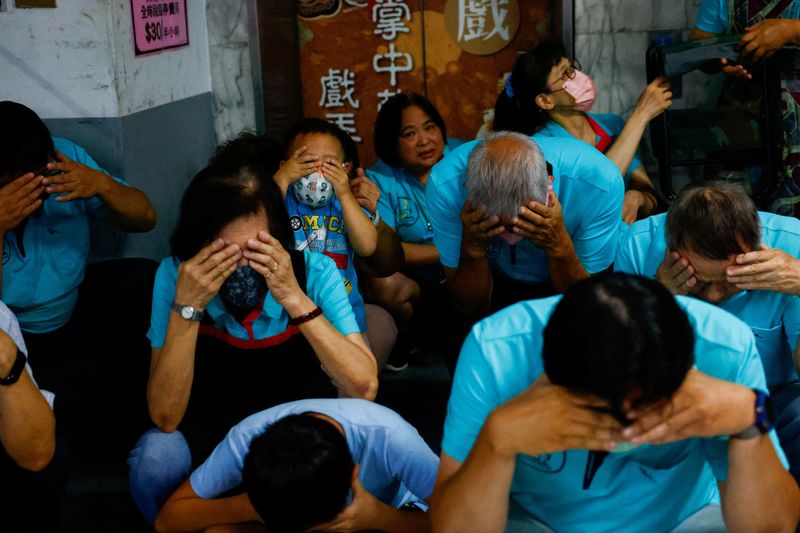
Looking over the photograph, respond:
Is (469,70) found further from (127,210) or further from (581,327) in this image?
(581,327)

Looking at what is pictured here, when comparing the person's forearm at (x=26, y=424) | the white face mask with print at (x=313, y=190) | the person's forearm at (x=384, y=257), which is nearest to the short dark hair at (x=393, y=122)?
the person's forearm at (x=384, y=257)

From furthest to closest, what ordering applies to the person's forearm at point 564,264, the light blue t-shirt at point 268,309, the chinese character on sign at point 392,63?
the chinese character on sign at point 392,63, the person's forearm at point 564,264, the light blue t-shirt at point 268,309

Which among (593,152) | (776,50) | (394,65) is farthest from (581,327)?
(394,65)

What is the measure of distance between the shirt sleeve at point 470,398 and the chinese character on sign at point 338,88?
301 cm

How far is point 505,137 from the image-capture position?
2660 mm

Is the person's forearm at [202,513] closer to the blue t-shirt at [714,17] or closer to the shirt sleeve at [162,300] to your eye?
the shirt sleeve at [162,300]

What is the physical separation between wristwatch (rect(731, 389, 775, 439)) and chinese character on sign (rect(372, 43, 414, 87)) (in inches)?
126

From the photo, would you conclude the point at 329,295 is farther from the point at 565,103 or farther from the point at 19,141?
the point at 565,103

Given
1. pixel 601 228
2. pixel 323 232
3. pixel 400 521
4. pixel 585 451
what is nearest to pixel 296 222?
pixel 323 232

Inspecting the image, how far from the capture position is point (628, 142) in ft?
11.8

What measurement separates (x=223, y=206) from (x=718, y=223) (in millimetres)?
1153

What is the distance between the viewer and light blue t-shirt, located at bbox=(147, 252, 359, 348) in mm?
2508

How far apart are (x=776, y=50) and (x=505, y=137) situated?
132cm

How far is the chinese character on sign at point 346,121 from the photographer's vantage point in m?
4.74
